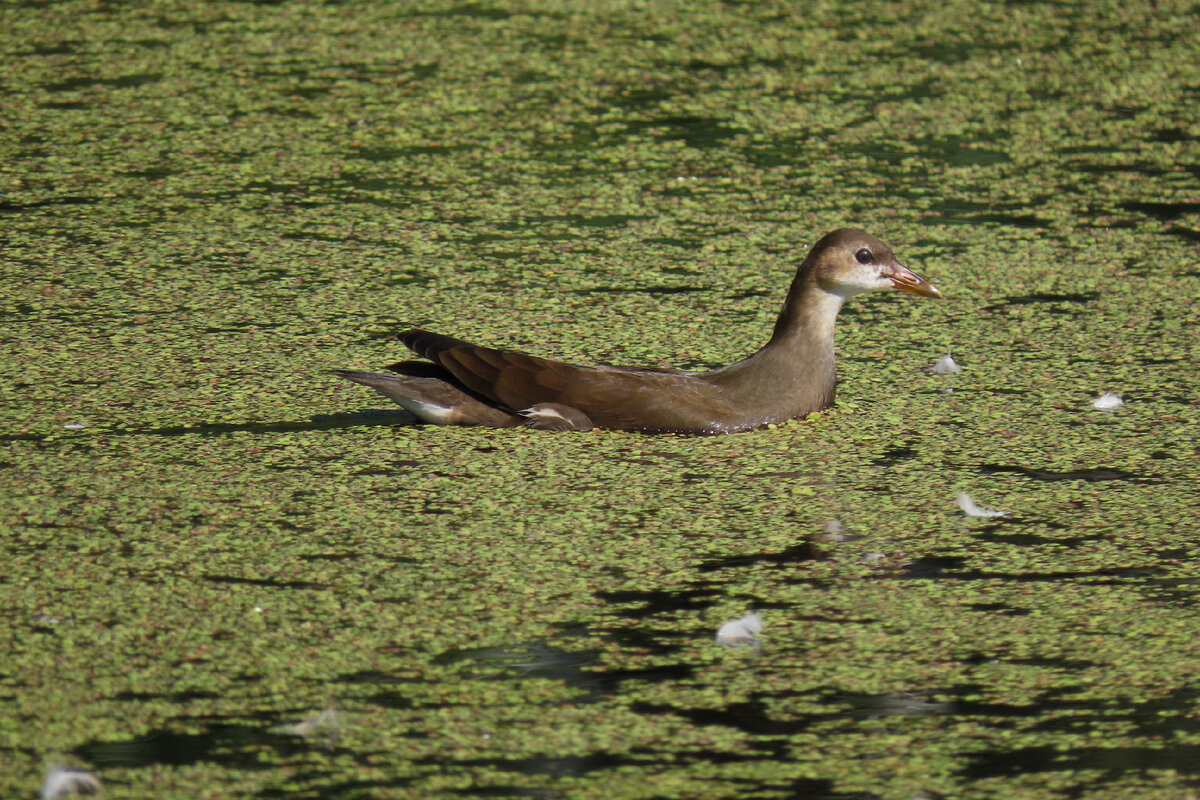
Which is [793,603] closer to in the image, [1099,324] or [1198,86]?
[1099,324]

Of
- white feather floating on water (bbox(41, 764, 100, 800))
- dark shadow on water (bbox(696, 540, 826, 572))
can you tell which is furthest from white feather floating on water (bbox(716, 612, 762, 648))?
white feather floating on water (bbox(41, 764, 100, 800))

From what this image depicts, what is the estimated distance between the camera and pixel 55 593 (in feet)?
11.3

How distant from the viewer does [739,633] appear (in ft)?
10.8

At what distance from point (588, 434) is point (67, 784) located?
189 cm

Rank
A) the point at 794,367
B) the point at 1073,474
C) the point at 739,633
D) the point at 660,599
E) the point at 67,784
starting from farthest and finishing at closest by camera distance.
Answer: the point at 794,367 < the point at 1073,474 < the point at 660,599 < the point at 739,633 < the point at 67,784

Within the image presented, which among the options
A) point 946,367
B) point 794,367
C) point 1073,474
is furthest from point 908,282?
point 1073,474

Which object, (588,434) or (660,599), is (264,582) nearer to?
(660,599)

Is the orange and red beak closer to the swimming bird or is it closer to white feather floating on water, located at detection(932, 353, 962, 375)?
white feather floating on water, located at detection(932, 353, 962, 375)

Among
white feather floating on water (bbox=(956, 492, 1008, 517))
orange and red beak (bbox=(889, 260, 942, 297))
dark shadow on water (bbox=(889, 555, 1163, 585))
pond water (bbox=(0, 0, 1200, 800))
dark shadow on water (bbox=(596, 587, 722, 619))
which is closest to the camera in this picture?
pond water (bbox=(0, 0, 1200, 800))

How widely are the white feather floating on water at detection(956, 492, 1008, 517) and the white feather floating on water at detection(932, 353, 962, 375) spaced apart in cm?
92

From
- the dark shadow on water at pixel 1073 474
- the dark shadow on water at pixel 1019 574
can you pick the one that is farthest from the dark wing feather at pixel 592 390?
the dark shadow on water at pixel 1019 574

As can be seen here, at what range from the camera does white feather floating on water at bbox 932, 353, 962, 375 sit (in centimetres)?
482

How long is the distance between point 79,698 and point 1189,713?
1905mm

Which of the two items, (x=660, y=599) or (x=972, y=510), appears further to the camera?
(x=972, y=510)
